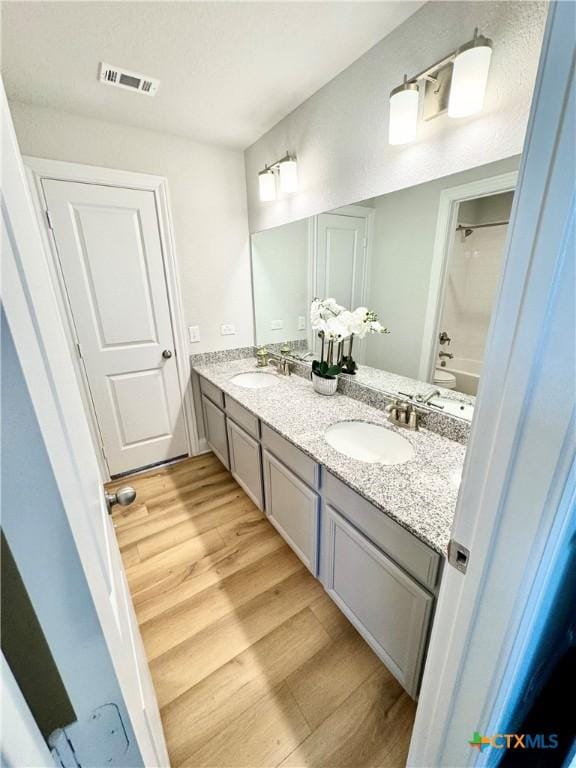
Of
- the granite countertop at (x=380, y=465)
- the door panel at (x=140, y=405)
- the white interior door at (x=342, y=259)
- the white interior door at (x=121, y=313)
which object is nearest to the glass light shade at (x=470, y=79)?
the white interior door at (x=342, y=259)

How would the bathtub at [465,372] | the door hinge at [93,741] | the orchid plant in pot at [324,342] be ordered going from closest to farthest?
the door hinge at [93,741] < the bathtub at [465,372] < the orchid plant in pot at [324,342]

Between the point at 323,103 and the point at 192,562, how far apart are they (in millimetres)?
2503

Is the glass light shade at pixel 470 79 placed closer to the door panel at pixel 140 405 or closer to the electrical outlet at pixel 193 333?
the electrical outlet at pixel 193 333

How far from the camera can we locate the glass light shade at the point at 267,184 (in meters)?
1.98

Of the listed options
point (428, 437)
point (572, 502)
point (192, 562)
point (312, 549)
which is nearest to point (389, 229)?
point (428, 437)

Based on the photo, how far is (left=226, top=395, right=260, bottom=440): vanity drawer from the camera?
1.71 m

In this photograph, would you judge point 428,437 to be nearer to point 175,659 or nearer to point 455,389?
point 455,389

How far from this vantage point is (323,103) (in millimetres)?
1552

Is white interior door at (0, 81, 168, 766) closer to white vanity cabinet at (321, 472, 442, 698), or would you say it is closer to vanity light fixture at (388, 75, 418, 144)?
white vanity cabinet at (321, 472, 442, 698)

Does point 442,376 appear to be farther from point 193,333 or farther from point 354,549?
point 193,333

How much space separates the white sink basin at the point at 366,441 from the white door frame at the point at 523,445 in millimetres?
765

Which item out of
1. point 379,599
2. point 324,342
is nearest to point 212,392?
point 324,342

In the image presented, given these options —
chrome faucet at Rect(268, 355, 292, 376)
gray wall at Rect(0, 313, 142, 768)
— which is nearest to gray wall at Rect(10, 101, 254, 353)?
chrome faucet at Rect(268, 355, 292, 376)

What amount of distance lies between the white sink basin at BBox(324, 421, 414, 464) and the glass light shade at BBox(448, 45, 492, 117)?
1185 mm
